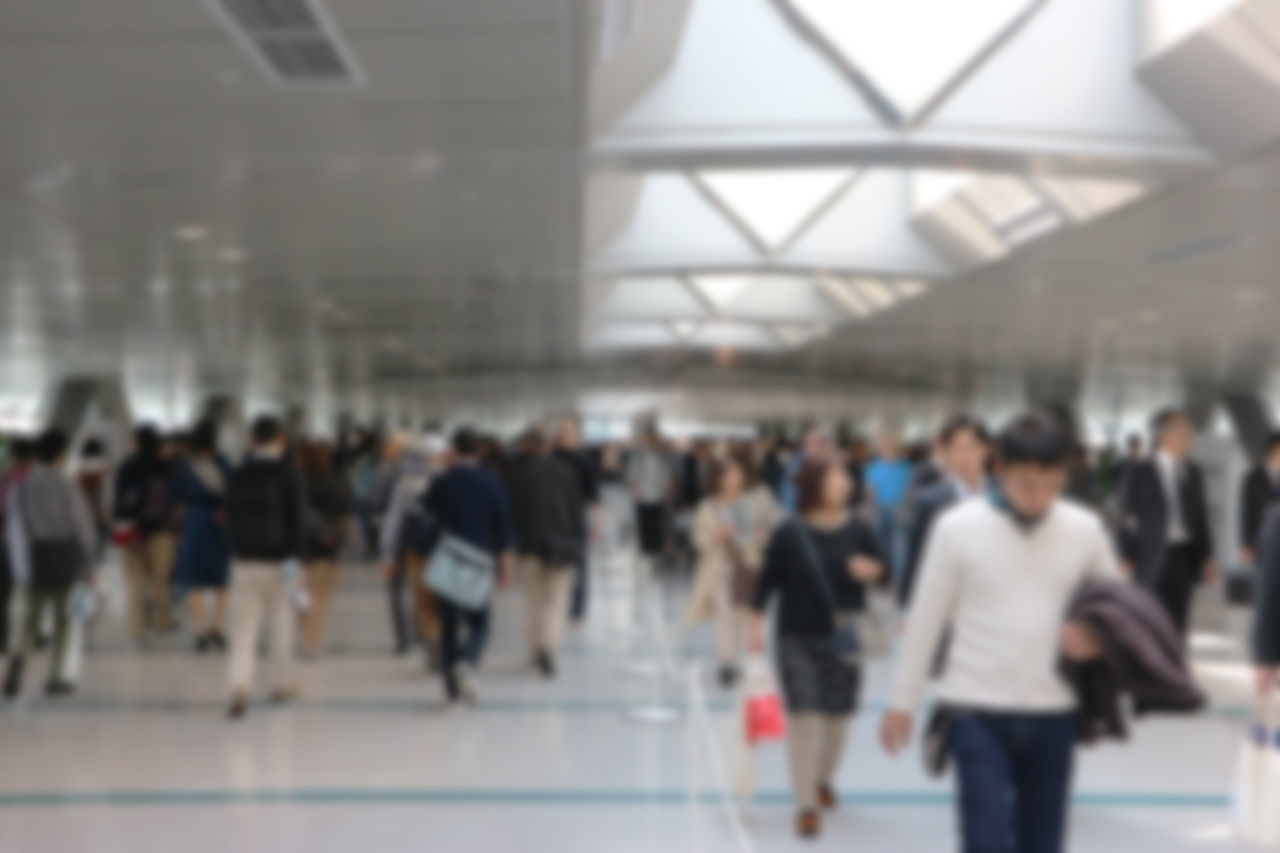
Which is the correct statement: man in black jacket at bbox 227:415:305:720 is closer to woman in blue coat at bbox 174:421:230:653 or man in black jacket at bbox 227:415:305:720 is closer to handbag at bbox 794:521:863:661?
woman in blue coat at bbox 174:421:230:653

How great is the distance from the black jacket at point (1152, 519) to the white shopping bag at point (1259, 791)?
17.8 feet

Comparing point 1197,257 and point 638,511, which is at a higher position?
point 1197,257

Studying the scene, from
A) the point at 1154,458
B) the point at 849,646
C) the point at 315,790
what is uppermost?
the point at 1154,458

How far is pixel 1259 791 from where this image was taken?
14.1ft

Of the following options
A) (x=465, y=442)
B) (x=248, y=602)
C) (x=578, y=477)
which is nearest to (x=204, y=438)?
(x=248, y=602)

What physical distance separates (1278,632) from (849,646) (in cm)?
202

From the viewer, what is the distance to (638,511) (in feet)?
62.3

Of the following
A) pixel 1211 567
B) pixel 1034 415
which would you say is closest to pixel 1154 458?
pixel 1211 567

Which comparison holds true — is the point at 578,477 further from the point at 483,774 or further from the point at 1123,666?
the point at 1123,666

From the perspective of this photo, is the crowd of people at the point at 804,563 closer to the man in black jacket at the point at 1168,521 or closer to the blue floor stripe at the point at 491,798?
the man in black jacket at the point at 1168,521

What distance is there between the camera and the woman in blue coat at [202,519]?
38.7 feet

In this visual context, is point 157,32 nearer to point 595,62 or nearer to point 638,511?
point 595,62

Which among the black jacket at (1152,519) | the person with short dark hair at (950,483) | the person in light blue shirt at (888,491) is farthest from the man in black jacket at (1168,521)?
the person in light blue shirt at (888,491)

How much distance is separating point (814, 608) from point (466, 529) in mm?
3869
